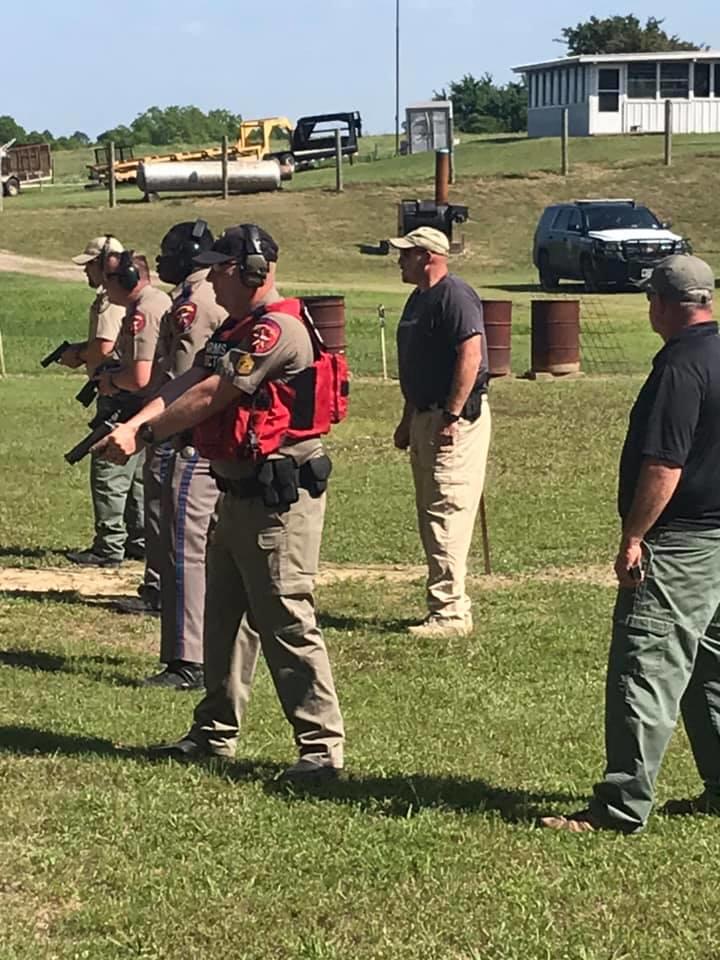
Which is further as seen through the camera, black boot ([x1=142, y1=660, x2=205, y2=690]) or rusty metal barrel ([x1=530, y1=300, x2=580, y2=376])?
rusty metal barrel ([x1=530, y1=300, x2=580, y2=376])

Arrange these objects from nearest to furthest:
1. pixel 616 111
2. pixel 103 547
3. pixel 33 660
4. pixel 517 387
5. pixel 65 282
Result: pixel 33 660
pixel 103 547
pixel 517 387
pixel 65 282
pixel 616 111

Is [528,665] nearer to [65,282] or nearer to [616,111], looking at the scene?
[65,282]

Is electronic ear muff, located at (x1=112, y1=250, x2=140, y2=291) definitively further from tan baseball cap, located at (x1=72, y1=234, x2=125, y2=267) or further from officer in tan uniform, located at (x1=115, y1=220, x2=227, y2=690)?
officer in tan uniform, located at (x1=115, y1=220, x2=227, y2=690)

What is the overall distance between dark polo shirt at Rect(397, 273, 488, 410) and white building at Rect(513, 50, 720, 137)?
53.5 meters

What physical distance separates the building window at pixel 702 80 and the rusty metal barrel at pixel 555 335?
42921 mm

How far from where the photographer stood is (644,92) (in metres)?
60.8

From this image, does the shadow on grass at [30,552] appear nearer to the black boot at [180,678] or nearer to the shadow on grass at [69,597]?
the shadow on grass at [69,597]

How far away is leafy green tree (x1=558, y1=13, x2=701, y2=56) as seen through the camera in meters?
81.0

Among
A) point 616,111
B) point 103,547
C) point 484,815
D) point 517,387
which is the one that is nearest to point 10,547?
point 103,547

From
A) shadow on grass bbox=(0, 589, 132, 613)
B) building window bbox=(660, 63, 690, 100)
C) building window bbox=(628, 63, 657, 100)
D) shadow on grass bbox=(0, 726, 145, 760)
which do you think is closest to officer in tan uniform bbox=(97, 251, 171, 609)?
shadow on grass bbox=(0, 589, 132, 613)

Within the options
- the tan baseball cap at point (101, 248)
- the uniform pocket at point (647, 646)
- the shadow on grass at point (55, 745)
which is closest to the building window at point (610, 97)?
the tan baseball cap at point (101, 248)

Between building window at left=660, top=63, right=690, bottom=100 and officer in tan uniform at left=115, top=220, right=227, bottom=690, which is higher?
building window at left=660, top=63, right=690, bottom=100

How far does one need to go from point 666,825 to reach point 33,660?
3649mm

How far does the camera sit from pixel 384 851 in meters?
4.87
